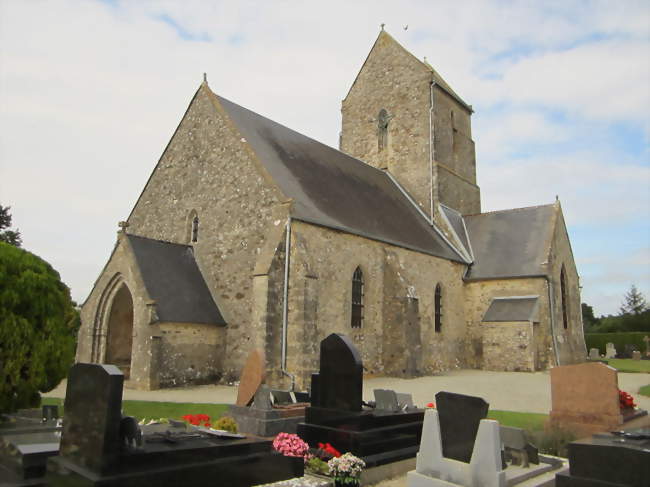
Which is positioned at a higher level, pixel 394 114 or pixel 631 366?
pixel 394 114

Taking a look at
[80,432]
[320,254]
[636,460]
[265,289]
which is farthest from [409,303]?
[80,432]

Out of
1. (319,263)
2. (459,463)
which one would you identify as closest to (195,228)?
(319,263)

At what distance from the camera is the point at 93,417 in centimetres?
441

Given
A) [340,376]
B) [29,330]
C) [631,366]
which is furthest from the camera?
[631,366]

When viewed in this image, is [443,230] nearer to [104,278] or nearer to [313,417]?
[104,278]

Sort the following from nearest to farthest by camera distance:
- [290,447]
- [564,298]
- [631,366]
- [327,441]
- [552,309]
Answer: [290,447]
[327,441]
[552,309]
[564,298]
[631,366]

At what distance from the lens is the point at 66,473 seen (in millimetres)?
4383

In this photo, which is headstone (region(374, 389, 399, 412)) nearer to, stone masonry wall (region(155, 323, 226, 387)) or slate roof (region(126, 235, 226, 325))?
stone masonry wall (region(155, 323, 226, 387))

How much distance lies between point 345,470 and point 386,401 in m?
2.37

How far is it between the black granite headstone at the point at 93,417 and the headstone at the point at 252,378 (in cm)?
387

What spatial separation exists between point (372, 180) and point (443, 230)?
425cm

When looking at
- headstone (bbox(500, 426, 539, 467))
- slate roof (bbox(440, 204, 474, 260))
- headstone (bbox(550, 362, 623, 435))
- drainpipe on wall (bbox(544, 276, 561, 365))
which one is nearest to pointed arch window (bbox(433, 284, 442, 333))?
slate roof (bbox(440, 204, 474, 260))

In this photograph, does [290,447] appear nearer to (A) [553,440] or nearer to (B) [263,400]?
(B) [263,400]

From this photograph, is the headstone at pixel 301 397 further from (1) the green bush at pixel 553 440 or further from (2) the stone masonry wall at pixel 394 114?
(2) the stone masonry wall at pixel 394 114
